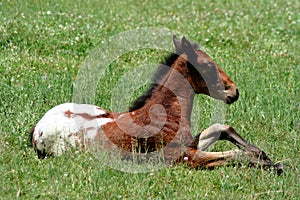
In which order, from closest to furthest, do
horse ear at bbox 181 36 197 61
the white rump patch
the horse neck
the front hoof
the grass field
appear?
1. the grass field
2. the front hoof
3. the white rump patch
4. the horse neck
5. horse ear at bbox 181 36 197 61

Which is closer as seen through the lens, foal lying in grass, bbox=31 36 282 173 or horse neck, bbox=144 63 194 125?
foal lying in grass, bbox=31 36 282 173

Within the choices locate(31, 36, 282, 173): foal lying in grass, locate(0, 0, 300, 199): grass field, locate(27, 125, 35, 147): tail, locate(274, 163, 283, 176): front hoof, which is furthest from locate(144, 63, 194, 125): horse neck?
locate(27, 125, 35, 147): tail

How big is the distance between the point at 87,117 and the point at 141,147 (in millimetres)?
705

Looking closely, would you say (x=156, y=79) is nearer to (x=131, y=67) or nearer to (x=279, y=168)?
(x=279, y=168)

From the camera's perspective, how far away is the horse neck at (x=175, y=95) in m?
7.65

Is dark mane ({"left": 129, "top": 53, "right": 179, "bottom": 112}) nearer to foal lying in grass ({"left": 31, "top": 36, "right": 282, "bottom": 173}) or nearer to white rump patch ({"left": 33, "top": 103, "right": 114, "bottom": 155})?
foal lying in grass ({"left": 31, "top": 36, "right": 282, "bottom": 173})

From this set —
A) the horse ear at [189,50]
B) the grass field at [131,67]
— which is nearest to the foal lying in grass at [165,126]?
the horse ear at [189,50]

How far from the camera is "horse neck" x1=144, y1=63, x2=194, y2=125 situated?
7648 mm

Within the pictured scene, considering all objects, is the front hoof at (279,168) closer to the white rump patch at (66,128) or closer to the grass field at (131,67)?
the grass field at (131,67)

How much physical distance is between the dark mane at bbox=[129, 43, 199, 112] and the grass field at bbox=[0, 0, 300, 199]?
890mm

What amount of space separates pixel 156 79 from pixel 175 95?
0.29 meters

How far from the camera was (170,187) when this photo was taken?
6.56 meters

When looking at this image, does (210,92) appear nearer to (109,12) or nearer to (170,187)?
(170,187)

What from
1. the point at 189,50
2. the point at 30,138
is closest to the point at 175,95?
the point at 189,50
